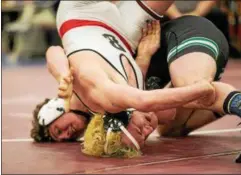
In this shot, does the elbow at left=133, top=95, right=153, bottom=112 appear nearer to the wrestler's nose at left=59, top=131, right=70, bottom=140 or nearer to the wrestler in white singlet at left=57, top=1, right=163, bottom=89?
the wrestler in white singlet at left=57, top=1, right=163, bottom=89

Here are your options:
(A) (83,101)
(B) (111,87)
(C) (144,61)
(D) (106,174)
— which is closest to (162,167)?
(D) (106,174)

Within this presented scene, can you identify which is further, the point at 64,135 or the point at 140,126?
the point at 64,135

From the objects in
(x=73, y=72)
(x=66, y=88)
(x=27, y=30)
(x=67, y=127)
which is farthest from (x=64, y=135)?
(x=27, y=30)

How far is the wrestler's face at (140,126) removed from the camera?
3.09 meters

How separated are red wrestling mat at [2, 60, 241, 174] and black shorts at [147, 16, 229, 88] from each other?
365 mm

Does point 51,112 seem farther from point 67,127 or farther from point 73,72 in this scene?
point 73,72

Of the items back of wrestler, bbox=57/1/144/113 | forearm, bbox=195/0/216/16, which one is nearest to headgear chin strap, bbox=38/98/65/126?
back of wrestler, bbox=57/1/144/113

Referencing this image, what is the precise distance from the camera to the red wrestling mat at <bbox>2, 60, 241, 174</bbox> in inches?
109

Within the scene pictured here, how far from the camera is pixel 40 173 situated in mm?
2689

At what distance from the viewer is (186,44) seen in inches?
136

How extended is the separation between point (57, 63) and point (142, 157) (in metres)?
0.63

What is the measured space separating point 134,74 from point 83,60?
29 cm

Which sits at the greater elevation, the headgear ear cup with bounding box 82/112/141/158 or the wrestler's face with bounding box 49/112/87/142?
the headgear ear cup with bounding box 82/112/141/158

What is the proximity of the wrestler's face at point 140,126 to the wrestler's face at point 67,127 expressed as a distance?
18.9 inches
